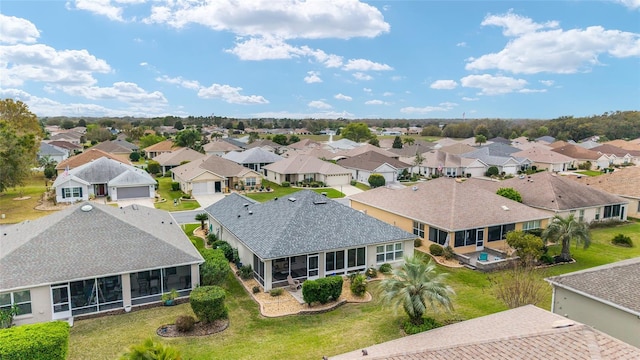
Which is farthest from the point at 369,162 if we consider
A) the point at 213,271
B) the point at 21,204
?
the point at 213,271

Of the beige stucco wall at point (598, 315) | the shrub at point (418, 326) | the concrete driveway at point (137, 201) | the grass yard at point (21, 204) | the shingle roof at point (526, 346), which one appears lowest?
the concrete driveway at point (137, 201)

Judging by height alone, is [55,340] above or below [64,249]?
below

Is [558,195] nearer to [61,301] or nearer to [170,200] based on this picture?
[61,301]

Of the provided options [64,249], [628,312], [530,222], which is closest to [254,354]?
[64,249]

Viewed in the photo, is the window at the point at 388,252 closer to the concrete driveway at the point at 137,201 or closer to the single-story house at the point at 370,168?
the concrete driveway at the point at 137,201

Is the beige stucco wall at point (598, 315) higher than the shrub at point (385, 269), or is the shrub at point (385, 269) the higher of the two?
the beige stucco wall at point (598, 315)

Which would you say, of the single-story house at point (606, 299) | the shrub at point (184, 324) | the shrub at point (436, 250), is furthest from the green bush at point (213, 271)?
the single-story house at point (606, 299)

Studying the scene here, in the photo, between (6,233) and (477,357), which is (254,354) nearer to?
(477,357)
